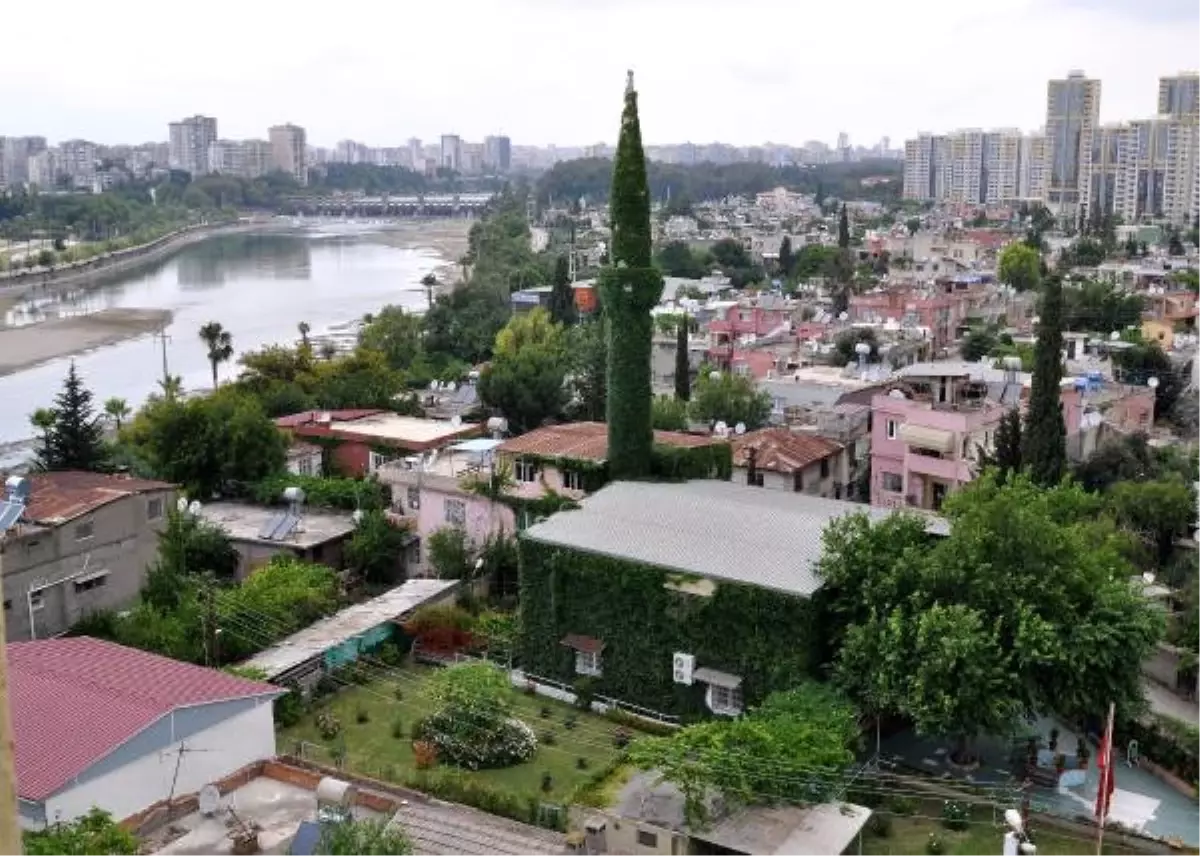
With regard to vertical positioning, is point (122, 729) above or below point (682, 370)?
below

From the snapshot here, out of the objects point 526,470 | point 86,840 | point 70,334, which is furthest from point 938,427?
point 70,334

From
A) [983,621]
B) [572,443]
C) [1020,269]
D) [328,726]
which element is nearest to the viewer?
[983,621]

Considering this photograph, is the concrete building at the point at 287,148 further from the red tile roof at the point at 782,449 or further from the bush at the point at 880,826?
the bush at the point at 880,826

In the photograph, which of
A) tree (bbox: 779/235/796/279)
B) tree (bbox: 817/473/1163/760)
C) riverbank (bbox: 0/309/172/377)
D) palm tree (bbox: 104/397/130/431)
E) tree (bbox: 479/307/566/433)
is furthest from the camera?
tree (bbox: 779/235/796/279)

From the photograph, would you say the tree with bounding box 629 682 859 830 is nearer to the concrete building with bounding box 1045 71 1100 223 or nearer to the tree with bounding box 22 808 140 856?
the tree with bounding box 22 808 140 856

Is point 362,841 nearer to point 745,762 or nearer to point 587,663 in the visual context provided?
point 745,762

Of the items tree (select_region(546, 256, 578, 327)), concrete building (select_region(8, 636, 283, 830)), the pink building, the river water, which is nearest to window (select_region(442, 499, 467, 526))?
concrete building (select_region(8, 636, 283, 830))

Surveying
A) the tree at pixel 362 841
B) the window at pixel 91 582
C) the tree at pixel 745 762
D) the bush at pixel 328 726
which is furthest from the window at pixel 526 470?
the tree at pixel 362 841
